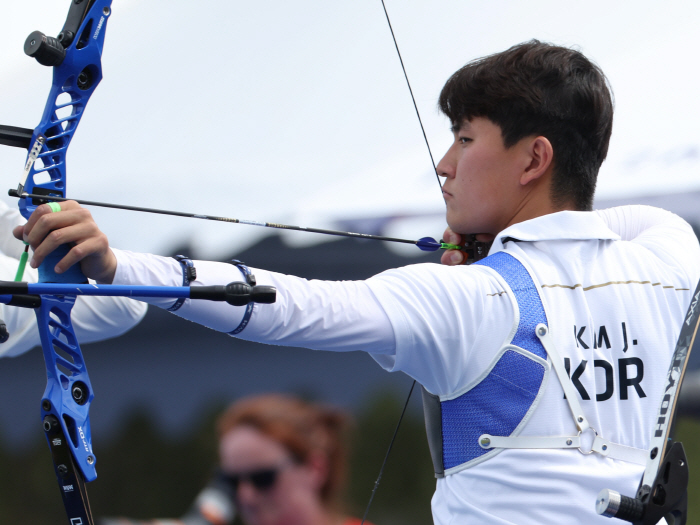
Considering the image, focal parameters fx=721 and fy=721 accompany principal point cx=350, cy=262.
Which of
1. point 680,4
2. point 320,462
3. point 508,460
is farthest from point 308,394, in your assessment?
point 680,4

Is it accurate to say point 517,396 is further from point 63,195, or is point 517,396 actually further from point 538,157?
point 63,195

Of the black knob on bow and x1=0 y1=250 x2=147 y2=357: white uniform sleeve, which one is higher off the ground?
the black knob on bow

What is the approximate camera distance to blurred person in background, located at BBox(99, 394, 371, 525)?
2260mm

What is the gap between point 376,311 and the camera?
1.07 metres

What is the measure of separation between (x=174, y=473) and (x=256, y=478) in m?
0.25

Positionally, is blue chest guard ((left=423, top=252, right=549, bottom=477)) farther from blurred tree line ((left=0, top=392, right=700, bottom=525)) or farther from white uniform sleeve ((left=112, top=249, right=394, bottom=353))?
blurred tree line ((left=0, top=392, right=700, bottom=525))

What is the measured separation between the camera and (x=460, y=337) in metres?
1.10

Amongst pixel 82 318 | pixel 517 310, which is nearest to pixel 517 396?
pixel 517 310

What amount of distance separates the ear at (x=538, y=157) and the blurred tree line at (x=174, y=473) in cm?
134

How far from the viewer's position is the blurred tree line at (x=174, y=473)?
2.05 meters

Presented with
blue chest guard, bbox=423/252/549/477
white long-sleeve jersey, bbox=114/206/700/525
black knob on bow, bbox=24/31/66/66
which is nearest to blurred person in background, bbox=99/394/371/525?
white long-sleeve jersey, bbox=114/206/700/525

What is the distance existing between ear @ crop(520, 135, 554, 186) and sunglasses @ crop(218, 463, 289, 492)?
1.35 m

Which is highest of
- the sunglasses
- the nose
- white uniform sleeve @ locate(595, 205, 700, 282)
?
the nose

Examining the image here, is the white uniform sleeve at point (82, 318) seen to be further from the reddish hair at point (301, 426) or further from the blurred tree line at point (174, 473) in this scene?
the reddish hair at point (301, 426)
